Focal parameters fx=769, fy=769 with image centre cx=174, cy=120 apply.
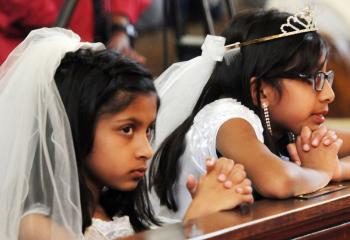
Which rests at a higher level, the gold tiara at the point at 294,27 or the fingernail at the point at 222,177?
the gold tiara at the point at 294,27

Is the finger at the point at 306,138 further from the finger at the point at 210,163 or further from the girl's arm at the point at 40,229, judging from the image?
the girl's arm at the point at 40,229

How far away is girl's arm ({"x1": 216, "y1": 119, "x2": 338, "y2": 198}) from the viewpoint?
1.70 m

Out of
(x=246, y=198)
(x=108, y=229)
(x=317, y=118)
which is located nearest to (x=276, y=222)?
(x=246, y=198)

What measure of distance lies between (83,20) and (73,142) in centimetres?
173

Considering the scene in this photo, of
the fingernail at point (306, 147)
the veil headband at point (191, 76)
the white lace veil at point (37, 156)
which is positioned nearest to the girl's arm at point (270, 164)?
the fingernail at point (306, 147)

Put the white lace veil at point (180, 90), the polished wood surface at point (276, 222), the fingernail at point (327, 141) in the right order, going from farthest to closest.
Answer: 1. the white lace veil at point (180, 90)
2. the fingernail at point (327, 141)
3. the polished wood surface at point (276, 222)

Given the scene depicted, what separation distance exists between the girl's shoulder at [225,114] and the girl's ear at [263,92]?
67 millimetres

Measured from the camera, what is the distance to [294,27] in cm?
203

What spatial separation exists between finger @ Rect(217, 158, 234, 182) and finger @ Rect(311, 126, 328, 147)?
0.31m

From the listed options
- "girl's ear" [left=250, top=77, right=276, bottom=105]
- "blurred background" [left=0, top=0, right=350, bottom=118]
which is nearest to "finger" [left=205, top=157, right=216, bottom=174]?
"girl's ear" [left=250, top=77, right=276, bottom=105]

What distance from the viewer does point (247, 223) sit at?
137 centimetres

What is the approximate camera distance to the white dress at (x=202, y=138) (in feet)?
6.36

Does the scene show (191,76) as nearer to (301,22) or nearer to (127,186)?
(301,22)

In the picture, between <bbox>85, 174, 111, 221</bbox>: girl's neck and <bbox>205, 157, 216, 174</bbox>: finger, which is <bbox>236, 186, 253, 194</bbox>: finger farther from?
<bbox>85, 174, 111, 221</bbox>: girl's neck
